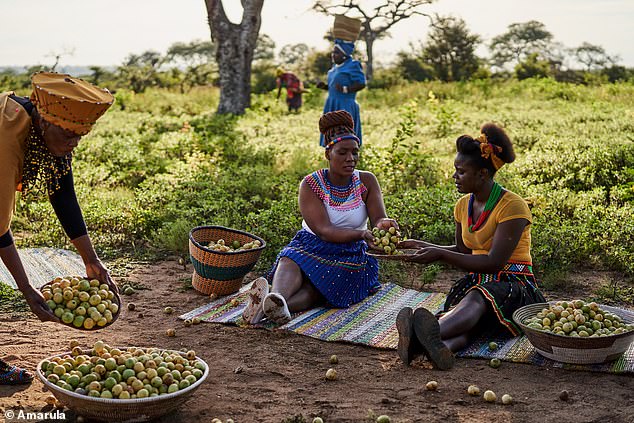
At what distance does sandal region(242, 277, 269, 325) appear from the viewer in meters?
4.76

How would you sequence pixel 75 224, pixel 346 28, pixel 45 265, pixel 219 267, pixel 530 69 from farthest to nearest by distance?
1. pixel 530 69
2. pixel 346 28
3. pixel 45 265
4. pixel 219 267
5. pixel 75 224

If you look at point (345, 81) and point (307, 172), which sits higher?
point (345, 81)

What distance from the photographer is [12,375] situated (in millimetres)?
3771

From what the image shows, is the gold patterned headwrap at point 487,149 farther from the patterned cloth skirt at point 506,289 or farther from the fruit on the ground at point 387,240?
the fruit on the ground at point 387,240

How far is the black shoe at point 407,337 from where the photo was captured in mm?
4051

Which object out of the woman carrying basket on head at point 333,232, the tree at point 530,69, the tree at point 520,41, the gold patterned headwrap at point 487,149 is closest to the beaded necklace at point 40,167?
the woman carrying basket on head at point 333,232

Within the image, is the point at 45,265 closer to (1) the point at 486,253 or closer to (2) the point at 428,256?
(2) the point at 428,256

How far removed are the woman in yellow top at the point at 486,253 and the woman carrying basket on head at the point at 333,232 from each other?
24.9 inches

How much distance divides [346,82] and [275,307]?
561 centimetres

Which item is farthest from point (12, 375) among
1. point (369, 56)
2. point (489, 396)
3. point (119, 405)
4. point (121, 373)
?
point (369, 56)

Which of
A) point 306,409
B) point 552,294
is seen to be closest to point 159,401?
point 306,409

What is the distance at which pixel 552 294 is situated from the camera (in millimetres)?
5602

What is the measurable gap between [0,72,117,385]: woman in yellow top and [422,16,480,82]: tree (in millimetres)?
24518

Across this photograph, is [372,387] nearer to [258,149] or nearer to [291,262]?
[291,262]
